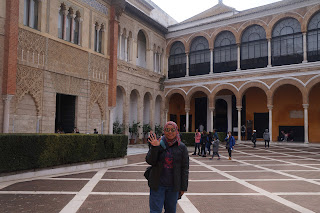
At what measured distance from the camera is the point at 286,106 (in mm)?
26781

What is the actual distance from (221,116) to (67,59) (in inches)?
720

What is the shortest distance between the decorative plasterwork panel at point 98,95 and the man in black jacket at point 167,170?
14.8m

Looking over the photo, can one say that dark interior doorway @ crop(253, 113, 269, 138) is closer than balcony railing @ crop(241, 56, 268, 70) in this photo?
No

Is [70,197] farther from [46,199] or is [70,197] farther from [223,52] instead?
[223,52]

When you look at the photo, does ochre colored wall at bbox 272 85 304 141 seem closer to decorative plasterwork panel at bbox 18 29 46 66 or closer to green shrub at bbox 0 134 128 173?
green shrub at bbox 0 134 128 173

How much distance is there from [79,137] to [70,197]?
4.28 meters

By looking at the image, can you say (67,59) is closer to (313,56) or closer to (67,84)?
(67,84)

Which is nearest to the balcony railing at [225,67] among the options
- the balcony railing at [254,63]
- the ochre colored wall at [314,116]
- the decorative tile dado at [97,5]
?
the balcony railing at [254,63]

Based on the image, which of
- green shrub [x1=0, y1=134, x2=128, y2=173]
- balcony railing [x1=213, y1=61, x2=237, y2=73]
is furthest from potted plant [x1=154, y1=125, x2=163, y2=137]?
green shrub [x1=0, y1=134, x2=128, y2=173]

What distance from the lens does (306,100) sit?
22.6 m

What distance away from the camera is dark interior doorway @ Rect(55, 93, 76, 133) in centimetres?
1703

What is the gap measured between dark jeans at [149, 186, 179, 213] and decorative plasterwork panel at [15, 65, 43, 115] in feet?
39.2

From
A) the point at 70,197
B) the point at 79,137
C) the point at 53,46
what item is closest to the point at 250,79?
the point at 53,46

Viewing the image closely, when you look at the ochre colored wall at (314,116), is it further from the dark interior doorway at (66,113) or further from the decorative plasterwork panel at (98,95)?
the dark interior doorway at (66,113)
